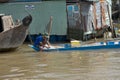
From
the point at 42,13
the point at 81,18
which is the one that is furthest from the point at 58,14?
the point at 81,18

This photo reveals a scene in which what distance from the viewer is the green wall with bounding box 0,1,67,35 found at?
23844mm

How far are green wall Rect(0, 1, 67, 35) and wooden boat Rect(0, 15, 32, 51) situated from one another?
4.68 m

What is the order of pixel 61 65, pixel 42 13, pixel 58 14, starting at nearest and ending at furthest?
1. pixel 61 65
2. pixel 58 14
3. pixel 42 13

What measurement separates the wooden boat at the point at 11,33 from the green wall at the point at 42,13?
4.68 meters

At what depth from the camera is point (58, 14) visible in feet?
78.3

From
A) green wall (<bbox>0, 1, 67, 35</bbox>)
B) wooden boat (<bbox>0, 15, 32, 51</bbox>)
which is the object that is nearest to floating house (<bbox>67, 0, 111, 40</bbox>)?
green wall (<bbox>0, 1, 67, 35</bbox>)

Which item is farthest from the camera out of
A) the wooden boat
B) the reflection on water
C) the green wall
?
the green wall

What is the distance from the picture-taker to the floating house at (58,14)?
939 inches

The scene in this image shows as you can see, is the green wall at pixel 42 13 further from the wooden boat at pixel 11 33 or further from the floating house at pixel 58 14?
the wooden boat at pixel 11 33

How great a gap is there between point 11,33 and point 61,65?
5522 mm

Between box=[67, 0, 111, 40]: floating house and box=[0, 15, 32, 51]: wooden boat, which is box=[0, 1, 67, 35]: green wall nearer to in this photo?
box=[67, 0, 111, 40]: floating house

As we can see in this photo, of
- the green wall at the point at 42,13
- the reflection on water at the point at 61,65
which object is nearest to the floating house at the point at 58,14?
the green wall at the point at 42,13

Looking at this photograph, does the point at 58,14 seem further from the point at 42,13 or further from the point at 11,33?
the point at 11,33

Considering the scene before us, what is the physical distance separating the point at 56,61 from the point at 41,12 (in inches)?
373
